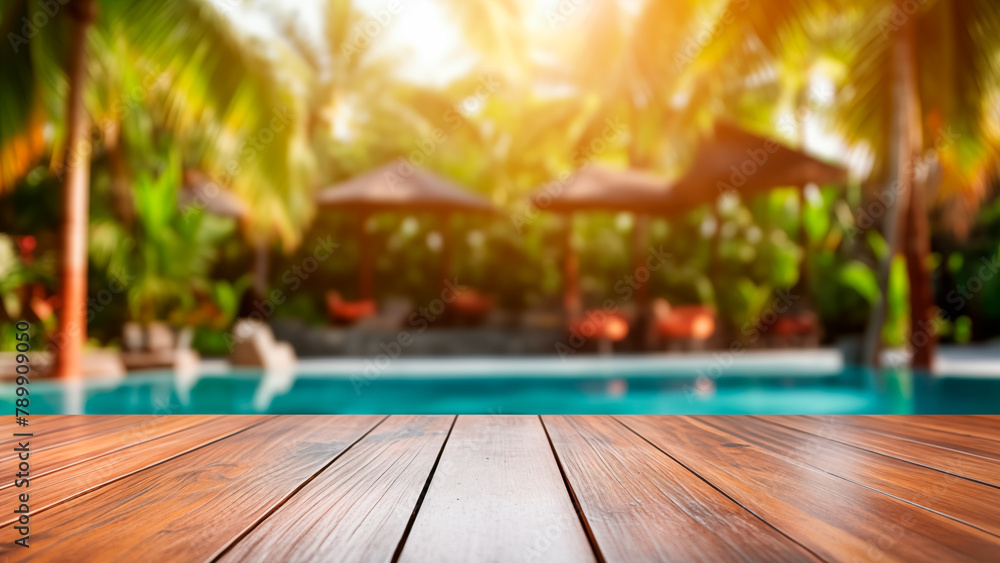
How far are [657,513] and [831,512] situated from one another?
329 millimetres

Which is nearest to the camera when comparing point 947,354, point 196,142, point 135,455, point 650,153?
point 135,455

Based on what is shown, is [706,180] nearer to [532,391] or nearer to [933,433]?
[532,391]

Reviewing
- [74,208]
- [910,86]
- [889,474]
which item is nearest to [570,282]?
[910,86]

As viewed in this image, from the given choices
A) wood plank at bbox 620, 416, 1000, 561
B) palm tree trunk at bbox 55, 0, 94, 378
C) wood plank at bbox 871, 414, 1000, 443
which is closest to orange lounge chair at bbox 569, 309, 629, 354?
palm tree trunk at bbox 55, 0, 94, 378

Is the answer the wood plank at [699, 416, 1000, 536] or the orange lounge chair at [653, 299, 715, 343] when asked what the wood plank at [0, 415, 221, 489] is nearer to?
the wood plank at [699, 416, 1000, 536]

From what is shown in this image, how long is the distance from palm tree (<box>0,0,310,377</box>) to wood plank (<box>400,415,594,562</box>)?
20.4 feet

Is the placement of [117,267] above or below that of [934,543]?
above

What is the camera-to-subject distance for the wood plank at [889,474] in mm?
1234

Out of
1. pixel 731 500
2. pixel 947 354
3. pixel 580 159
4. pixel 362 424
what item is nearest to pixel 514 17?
pixel 580 159

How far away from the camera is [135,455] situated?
176cm

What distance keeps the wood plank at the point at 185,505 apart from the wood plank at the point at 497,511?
31cm

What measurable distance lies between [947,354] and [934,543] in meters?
10.2

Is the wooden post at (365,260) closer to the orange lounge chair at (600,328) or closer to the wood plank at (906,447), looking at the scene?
the orange lounge chair at (600,328)

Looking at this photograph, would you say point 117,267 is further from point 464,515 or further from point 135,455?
point 464,515
